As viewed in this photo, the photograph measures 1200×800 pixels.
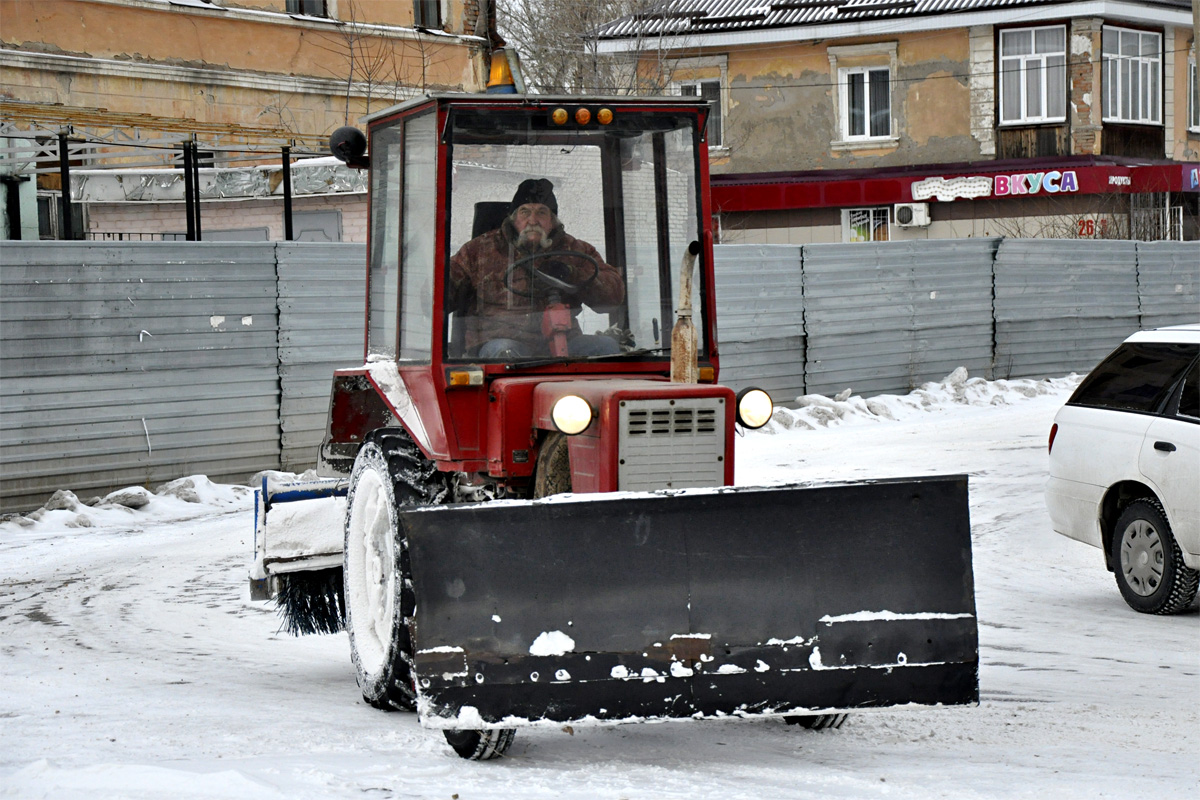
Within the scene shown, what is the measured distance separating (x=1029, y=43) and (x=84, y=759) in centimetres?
3136

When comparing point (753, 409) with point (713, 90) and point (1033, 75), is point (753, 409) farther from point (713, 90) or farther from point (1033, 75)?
point (713, 90)

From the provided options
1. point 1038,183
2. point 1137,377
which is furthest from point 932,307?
point 1038,183

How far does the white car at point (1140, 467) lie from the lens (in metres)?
8.23

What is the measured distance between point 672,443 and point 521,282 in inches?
44.3

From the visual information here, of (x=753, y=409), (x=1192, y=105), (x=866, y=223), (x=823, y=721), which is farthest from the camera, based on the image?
(x=866, y=223)

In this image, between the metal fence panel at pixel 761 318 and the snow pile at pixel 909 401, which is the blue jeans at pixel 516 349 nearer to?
the snow pile at pixel 909 401

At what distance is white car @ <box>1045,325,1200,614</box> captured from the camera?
8.23 metres

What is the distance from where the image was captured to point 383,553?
6316 mm

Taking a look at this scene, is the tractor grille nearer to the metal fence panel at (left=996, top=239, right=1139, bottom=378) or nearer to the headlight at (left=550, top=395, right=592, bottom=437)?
the headlight at (left=550, top=395, right=592, bottom=437)

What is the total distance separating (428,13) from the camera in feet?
80.4

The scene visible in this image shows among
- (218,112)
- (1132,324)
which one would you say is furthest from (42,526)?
(1132,324)

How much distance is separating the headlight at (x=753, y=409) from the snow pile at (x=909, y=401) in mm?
11581

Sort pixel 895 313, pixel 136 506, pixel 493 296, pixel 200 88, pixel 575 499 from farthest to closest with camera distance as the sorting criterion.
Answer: pixel 200 88 < pixel 895 313 < pixel 136 506 < pixel 493 296 < pixel 575 499

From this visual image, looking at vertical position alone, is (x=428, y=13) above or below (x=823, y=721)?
above
